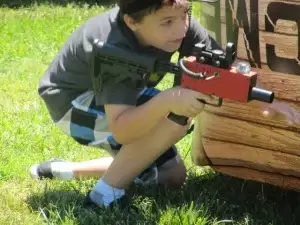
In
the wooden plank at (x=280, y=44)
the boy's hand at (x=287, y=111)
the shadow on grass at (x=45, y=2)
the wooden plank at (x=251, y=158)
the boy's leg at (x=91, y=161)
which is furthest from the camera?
the shadow on grass at (x=45, y=2)

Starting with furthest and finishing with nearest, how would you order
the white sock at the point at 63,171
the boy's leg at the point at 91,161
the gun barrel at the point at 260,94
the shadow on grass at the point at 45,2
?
the shadow on grass at the point at 45,2 → the white sock at the point at 63,171 → the boy's leg at the point at 91,161 → the gun barrel at the point at 260,94

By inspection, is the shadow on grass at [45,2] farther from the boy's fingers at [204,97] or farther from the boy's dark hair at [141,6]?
the boy's fingers at [204,97]

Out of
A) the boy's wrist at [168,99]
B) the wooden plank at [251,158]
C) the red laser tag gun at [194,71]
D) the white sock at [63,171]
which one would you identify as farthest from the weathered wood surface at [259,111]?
the white sock at [63,171]

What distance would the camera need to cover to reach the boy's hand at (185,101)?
2.12 meters

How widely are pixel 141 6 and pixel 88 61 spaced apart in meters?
0.31

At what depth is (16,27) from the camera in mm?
6156

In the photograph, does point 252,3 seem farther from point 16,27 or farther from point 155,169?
point 16,27

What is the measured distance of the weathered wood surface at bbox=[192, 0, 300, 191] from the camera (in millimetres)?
2111

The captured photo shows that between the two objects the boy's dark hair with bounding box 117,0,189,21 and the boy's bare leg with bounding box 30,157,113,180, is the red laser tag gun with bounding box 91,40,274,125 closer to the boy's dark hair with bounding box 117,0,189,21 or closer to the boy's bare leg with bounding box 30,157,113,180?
the boy's dark hair with bounding box 117,0,189,21

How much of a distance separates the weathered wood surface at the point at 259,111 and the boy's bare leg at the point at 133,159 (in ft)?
0.37

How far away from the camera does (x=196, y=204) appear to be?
2490 millimetres

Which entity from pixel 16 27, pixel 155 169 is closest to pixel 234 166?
pixel 155 169

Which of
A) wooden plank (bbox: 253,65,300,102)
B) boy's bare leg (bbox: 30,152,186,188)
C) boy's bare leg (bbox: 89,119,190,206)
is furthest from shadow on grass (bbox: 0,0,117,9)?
wooden plank (bbox: 253,65,300,102)

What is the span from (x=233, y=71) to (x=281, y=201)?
0.82 meters
